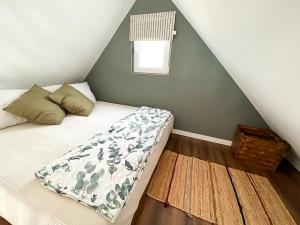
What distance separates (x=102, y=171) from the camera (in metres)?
0.97

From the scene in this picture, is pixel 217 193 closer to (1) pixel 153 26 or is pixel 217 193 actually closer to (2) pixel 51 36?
(1) pixel 153 26

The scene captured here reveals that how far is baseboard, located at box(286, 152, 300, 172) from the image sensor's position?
2.08 meters

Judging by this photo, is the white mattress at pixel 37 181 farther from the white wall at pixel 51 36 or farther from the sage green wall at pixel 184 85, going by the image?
the sage green wall at pixel 184 85

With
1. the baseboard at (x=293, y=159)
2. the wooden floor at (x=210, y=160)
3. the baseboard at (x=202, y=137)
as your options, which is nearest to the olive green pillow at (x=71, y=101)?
the wooden floor at (x=210, y=160)

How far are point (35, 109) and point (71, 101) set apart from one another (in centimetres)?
43

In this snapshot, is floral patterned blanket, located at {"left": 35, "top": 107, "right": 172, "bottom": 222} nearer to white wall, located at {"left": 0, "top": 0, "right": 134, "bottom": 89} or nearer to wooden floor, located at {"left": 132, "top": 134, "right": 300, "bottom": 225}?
wooden floor, located at {"left": 132, "top": 134, "right": 300, "bottom": 225}

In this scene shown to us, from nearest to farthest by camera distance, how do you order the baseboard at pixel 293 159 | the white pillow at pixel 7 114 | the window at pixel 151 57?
the white pillow at pixel 7 114 < the baseboard at pixel 293 159 < the window at pixel 151 57

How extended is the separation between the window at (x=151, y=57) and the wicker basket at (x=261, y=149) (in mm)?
1565

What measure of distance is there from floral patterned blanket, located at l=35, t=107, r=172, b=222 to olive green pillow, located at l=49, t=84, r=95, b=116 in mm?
854

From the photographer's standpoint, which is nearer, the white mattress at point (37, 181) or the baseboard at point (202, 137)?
the white mattress at point (37, 181)

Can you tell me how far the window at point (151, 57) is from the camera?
2.47 m

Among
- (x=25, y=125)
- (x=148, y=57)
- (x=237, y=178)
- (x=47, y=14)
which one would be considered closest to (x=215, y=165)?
(x=237, y=178)

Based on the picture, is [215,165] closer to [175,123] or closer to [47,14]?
[175,123]

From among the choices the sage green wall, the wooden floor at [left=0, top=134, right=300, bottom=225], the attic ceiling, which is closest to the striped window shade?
the sage green wall
